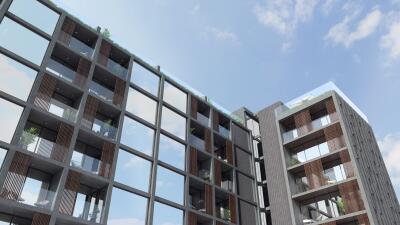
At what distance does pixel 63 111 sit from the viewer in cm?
Answer: 2047

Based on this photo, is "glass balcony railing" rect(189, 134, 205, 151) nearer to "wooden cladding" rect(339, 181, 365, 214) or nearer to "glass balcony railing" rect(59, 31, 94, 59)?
"glass balcony railing" rect(59, 31, 94, 59)

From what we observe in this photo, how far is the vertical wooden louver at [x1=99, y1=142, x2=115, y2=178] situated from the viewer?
19972 mm

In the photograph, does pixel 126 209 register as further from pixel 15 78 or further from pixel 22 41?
pixel 22 41

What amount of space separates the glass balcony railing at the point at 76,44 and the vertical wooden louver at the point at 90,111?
3358 mm

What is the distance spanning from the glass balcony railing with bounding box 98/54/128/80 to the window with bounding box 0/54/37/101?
5.21 meters

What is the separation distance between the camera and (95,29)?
24.8m

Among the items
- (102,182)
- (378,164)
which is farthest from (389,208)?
(102,182)

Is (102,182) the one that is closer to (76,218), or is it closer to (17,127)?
(76,218)

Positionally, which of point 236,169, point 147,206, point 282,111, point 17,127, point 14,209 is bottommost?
point 14,209

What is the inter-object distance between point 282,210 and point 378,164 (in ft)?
A: 31.2

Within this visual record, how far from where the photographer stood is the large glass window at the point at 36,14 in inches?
829

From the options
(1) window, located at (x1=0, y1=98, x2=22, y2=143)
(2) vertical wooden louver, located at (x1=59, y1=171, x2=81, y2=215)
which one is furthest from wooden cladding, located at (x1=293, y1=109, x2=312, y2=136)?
(1) window, located at (x1=0, y1=98, x2=22, y2=143)

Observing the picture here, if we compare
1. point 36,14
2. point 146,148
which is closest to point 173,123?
point 146,148

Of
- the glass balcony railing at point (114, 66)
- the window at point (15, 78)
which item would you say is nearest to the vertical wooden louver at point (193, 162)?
the glass balcony railing at point (114, 66)
